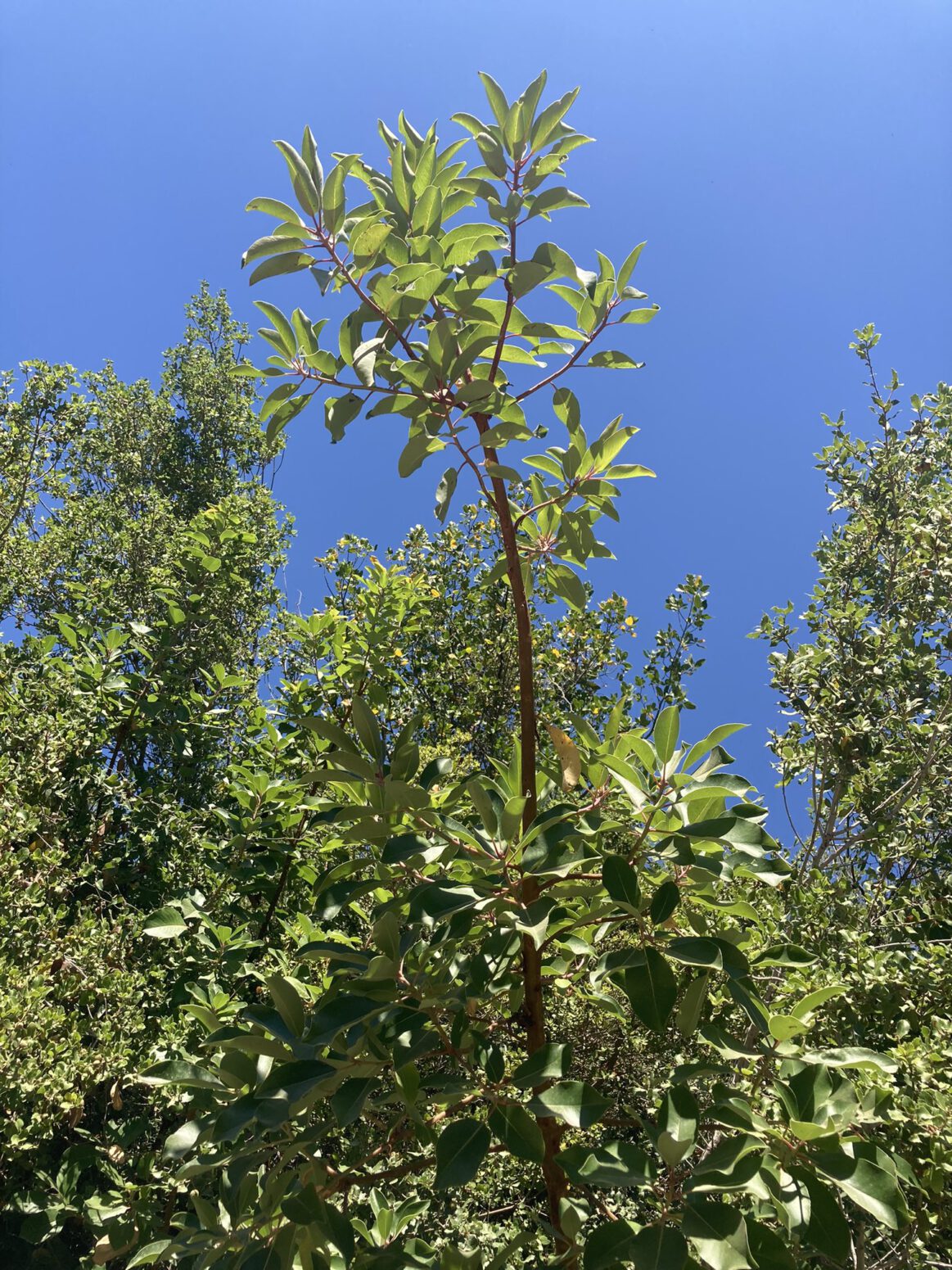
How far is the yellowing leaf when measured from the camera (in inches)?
65.5

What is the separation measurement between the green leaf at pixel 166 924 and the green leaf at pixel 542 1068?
151cm

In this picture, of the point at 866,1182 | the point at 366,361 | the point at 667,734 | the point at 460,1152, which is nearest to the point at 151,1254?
the point at 460,1152

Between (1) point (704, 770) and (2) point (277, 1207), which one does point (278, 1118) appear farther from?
(1) point (704, 770)

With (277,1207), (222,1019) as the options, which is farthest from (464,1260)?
(222,1019)

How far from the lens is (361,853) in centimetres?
360

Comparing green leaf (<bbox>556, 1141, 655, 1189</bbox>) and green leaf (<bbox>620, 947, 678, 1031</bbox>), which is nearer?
green leaf (<bbox>556, 1141, 655, 1189</bbox>)

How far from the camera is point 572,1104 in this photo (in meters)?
1.36

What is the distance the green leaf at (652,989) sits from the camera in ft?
4.56

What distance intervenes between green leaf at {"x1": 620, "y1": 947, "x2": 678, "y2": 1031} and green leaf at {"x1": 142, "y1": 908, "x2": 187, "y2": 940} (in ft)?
5.59

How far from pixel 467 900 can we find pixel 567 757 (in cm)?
40

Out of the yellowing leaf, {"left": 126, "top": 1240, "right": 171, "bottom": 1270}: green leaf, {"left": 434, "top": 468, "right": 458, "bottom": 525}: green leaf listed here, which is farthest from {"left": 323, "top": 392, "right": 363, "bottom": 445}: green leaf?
{"left": 126, "top": 1240, "right": 171, "bottom": 1270}: green leaf

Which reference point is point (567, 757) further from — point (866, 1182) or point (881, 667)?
point (881, 667)

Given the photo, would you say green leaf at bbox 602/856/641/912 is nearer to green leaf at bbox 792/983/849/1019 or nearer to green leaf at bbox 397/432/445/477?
green leaf at bbox 792/983/849/1019

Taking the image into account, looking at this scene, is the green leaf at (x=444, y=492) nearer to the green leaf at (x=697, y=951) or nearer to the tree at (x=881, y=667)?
the green leaf at (x=697, y=951)
